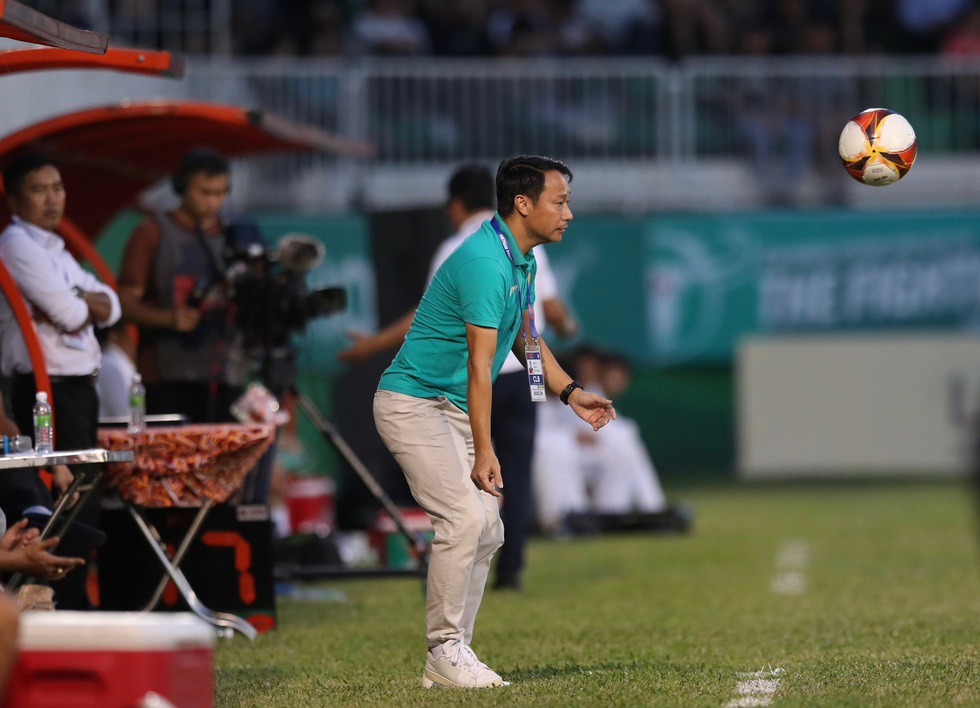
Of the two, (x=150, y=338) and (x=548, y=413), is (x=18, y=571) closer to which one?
(x=150, y=338)

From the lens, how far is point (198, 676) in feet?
15.2

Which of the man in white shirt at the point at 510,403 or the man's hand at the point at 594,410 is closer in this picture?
the man's hand at the point at 594,410

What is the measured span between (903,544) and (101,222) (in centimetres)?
635

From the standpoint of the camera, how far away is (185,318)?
9.12 metres

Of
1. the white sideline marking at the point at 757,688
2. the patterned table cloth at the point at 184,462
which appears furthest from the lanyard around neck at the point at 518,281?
the patterned table cloth at the point at 184,462

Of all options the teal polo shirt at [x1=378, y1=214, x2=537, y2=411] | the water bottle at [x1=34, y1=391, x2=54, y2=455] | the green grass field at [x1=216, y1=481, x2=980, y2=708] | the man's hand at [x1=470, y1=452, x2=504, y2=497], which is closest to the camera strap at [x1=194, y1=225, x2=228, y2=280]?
the green grass field at [x1=216, y1=481, x2=980, y2=708]

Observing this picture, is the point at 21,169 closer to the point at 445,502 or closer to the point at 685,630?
the point at 445,502

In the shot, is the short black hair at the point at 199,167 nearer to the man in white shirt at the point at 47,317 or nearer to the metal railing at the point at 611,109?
the man in white shirt at the point at 47,317

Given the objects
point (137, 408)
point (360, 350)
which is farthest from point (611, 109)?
point (137, 408)

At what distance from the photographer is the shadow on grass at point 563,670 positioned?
266 inches

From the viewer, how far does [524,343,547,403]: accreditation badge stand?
640 centimetres

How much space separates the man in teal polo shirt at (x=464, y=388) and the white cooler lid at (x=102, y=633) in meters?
2.03

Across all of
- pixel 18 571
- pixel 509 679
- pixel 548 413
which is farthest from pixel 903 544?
pixel 18 571

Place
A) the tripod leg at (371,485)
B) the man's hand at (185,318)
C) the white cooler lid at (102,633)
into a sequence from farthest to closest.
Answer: the tripod leg at (371,485) < the man's hand at (185,318) < the white cooler lid at (102,633)
